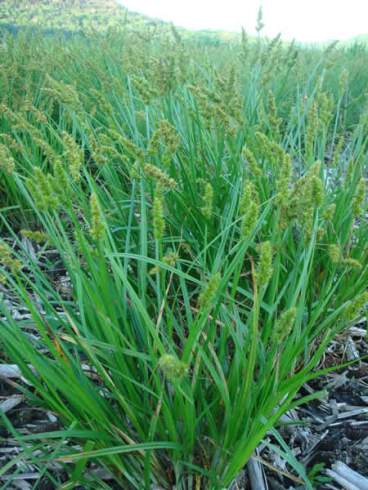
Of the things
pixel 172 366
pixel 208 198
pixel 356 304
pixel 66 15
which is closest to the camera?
pixel 172 366

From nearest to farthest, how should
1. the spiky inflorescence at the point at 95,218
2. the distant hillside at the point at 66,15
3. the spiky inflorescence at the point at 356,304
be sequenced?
1. the spiky inflorescence at the point at 95,218
2. the spiky inflorescence at the point at 356,304
3. the distant hillside at the point at 66,15

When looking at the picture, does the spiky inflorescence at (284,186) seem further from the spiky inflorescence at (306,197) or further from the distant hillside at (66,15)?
the distant hillside at (66,15)

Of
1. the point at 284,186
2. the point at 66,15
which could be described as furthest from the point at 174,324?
the point at 66,15

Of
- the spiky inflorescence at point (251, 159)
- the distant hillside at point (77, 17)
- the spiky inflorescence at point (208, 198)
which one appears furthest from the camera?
the distant hillside at point (77, 17)

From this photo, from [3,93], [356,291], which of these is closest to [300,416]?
[356,291]

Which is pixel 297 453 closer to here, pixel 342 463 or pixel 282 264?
pixel 342 463

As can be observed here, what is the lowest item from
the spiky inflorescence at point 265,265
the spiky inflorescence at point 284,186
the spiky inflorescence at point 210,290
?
the spiky inflorescence at point 210,290

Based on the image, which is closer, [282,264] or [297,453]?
[297,453]

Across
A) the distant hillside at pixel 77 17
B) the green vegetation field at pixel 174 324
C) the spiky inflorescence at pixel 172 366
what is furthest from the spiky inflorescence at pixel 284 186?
the distant hillside at pixel 77 17

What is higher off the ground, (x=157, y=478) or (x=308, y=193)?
(x=308, y=193)

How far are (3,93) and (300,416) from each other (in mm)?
2188

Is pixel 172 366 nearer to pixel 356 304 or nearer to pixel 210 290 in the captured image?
pixel 210 290

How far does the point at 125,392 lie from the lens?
→ 0.97 m

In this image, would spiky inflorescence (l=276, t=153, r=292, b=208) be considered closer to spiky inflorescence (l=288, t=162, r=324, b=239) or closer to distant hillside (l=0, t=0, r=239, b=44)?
spiky inflorescence (l=288, t=162, r=324, b=239)
